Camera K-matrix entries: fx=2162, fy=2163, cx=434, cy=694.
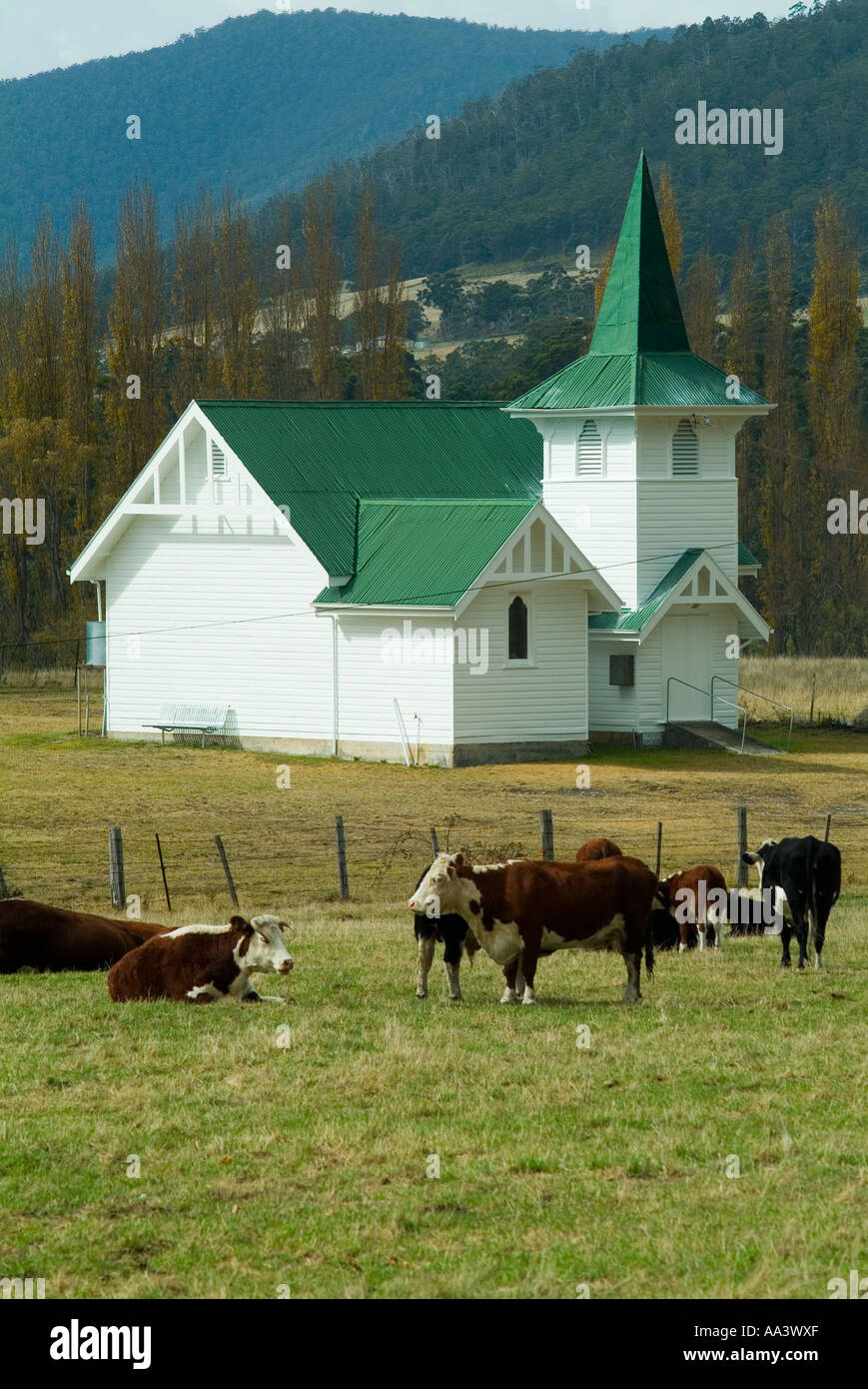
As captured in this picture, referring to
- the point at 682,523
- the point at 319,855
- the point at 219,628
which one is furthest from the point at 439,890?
the point at 682,523

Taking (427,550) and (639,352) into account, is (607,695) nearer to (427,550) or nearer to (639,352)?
(427,550)

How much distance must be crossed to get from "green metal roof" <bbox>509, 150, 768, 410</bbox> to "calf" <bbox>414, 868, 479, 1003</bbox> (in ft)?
98.5

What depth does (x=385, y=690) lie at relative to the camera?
136 ft

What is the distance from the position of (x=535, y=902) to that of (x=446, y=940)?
32.0 inches

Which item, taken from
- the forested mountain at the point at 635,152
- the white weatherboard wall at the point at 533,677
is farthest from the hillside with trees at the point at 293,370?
the forested mountain at the point at 635,152

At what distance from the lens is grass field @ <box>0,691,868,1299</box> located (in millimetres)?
9031

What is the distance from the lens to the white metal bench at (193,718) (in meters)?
44.5

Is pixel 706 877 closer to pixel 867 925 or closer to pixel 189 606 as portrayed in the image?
pixel 867 925

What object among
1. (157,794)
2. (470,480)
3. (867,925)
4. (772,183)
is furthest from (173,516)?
(772,183)

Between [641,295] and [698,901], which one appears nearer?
[698,901]

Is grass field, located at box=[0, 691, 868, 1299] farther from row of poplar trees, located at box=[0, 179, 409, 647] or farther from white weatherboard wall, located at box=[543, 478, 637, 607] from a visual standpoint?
row of poplar trees, located at box=[0, 179, 409, 647]

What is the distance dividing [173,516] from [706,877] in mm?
27457

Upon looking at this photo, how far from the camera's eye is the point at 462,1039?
1360cm

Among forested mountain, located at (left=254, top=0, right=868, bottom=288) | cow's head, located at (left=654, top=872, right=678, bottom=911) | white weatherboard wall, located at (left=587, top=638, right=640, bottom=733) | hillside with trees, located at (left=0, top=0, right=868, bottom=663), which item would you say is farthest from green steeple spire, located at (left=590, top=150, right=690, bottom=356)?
forested mountain, located at (left=254, top=0, right=868, bottom=288)
